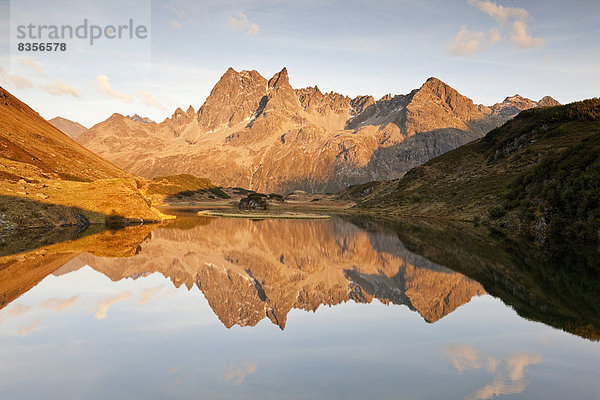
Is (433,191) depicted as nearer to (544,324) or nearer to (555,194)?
(555,194)

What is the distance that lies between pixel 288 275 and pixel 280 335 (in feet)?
43.9

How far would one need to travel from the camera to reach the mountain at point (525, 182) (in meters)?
51.4

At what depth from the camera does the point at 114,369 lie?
39.3 feet

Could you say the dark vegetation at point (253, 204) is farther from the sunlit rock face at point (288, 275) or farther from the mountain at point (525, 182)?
the sunlit rock face at point (288, 275)

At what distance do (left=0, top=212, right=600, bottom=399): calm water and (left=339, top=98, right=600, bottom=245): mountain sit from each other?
3087cm

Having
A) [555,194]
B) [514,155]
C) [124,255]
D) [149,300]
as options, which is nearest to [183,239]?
[124,255]

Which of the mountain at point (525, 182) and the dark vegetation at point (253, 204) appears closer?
the mountain at point (525, 182)

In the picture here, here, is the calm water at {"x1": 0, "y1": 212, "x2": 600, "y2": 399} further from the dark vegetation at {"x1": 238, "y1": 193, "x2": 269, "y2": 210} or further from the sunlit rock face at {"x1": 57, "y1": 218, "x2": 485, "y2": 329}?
the dark vegetation at {"x1": 238, "y1": 193, "x2": 269, "y2": 210}

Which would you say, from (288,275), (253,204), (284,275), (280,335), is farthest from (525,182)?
(253,204)

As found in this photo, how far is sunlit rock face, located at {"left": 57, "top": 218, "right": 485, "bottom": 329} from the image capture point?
829 inches

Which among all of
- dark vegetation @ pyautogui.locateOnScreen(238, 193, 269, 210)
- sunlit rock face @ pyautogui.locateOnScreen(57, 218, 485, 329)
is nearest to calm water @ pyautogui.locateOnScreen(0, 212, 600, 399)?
sunlit rock face @ pyautogui.locateOnScreen(57, 218, 485, 329)

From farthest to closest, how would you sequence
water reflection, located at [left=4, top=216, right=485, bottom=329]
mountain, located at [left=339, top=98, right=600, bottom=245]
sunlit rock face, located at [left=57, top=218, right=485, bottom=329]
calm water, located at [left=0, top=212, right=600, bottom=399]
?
mountain, located at [left=339, top=98, right=600, bottom=245]
sunlit rock face, located at [left=57, top=218, right=485, bottom=329]
water reflection, located at [left=4, top=216, right=485, bottom=329]
calm water, located at [left=0, top=212, right=600, bottom=399]

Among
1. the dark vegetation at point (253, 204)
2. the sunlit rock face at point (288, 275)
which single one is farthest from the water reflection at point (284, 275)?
the dark vegetation at point (253, 204)

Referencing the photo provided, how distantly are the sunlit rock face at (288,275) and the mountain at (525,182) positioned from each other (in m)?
24.7
